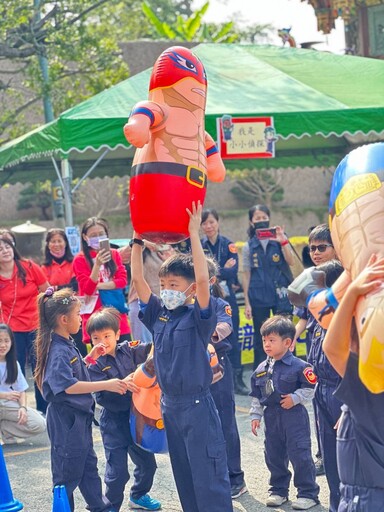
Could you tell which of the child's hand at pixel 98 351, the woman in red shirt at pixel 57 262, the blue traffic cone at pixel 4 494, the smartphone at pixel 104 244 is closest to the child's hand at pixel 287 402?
the child's hand at pixel 98 351

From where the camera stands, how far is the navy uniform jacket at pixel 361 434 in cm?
334

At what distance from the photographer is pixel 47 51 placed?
14.3 metres

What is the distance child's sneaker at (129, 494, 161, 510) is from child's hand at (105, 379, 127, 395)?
0.96 metres

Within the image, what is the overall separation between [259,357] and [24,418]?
261 cm

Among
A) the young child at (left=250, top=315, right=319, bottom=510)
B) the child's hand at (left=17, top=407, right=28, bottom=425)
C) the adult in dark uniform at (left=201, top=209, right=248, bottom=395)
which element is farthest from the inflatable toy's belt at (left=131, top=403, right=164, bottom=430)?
the adult in dark uniform at (left=201, top=209, right=248, bottom=395)

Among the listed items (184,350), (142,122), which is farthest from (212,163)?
(184,350)

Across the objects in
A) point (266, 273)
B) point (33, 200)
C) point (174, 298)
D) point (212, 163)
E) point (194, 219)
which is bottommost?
point (33, 200)

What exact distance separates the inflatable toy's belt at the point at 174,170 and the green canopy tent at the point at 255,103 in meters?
5.07

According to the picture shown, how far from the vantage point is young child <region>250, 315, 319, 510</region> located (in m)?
5.56

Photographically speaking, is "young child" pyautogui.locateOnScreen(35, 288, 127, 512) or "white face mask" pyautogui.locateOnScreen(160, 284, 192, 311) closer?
"white face mask" pyautogui.locateOnScreen(160, 284, 192, 311)

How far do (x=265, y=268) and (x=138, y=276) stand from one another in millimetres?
4275

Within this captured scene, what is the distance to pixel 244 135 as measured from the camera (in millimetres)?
10016

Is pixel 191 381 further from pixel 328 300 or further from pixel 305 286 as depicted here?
pixel 328 300

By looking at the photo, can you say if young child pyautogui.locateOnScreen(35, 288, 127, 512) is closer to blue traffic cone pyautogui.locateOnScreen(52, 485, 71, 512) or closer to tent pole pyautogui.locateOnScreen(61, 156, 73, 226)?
blue traffic cone pyautogui.locateOnScreen(52, 485, 71, 512)
